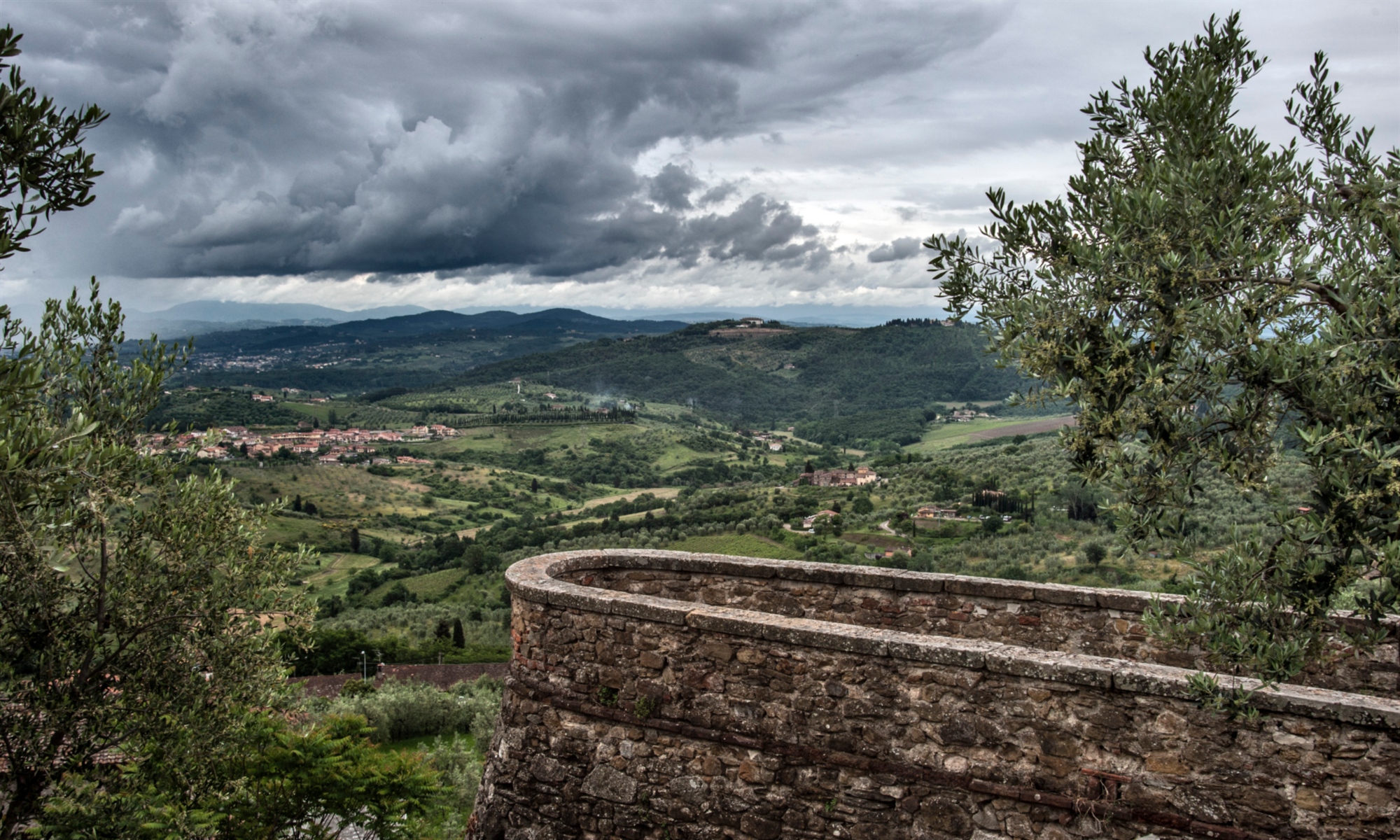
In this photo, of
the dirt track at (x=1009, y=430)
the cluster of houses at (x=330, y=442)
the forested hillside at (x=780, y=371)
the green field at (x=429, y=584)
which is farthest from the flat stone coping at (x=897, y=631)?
the forested hillside at (x=780, y=371)

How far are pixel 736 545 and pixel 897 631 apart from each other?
27850 millimetres

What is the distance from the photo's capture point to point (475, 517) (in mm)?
73625

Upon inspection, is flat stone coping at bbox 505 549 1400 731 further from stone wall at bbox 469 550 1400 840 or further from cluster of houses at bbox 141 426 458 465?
cluster of houses at bbox 141 426 458 465

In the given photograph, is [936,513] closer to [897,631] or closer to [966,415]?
[897,631]

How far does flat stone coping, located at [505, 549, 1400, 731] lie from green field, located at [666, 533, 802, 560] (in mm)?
22151

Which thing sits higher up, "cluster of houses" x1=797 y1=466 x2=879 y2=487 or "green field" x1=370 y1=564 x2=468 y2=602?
"cluster of houses" x1=797 y1=466 x2=879 y2=487

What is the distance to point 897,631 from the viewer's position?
Result: 636 cm

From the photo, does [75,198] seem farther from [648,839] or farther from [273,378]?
[273,378]

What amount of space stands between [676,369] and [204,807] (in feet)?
497

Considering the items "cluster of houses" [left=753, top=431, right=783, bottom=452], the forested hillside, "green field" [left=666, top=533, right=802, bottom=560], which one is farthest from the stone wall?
the forested hillside

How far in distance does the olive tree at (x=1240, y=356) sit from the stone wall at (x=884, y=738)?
1.85ft

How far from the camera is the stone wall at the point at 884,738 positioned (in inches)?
167

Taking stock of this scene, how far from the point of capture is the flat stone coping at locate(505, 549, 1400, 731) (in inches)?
169

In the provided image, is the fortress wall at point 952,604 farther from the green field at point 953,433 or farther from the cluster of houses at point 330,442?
the green field at point 953,433
